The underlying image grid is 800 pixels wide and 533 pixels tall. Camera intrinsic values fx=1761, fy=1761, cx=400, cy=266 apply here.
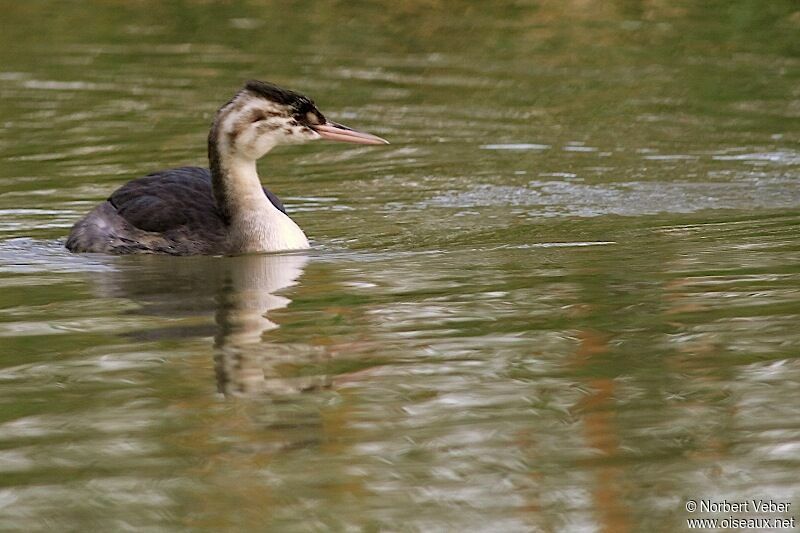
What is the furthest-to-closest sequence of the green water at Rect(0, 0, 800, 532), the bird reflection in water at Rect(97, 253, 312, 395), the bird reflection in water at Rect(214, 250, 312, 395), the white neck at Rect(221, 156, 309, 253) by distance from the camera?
the white neck at Rect(221, 156, 309, 253), the bird reflection in water at Rect(97, 253, 312, 395), the bird reflection in water at Rect(214, 250, 312, 395), the green water at Rect(0, 0, 800, 532)

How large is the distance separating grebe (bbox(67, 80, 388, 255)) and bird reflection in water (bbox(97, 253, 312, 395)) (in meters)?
0.12

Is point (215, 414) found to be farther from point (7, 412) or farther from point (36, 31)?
point (36, 31)

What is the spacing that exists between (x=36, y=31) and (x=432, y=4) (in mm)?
5264

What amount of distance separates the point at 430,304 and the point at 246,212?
2429 mm

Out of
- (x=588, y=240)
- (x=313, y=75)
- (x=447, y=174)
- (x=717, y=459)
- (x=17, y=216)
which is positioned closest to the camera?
(x=717, y=459)

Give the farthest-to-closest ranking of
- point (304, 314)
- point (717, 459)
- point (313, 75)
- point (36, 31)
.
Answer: point (36, 31) < point (313, 75) < point (304, 314) < point (717, 459)

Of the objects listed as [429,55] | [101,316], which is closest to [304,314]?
[101,316]

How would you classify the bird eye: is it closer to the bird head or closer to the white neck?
the bird head

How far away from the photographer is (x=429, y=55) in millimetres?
20547

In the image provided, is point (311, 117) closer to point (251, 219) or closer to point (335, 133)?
point (335, 133)

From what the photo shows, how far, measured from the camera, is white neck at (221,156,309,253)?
1137 centimetres

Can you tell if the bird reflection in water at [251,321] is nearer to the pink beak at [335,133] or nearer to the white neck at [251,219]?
the white neck at [251,219]

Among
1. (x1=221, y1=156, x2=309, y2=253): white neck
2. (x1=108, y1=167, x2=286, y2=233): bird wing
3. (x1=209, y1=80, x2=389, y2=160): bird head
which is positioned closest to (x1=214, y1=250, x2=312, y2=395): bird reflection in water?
(x1=221, y1=156, x2=309, y2=253): white neck

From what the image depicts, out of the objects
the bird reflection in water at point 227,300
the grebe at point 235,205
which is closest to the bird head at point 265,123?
the grebe at point 235,205
